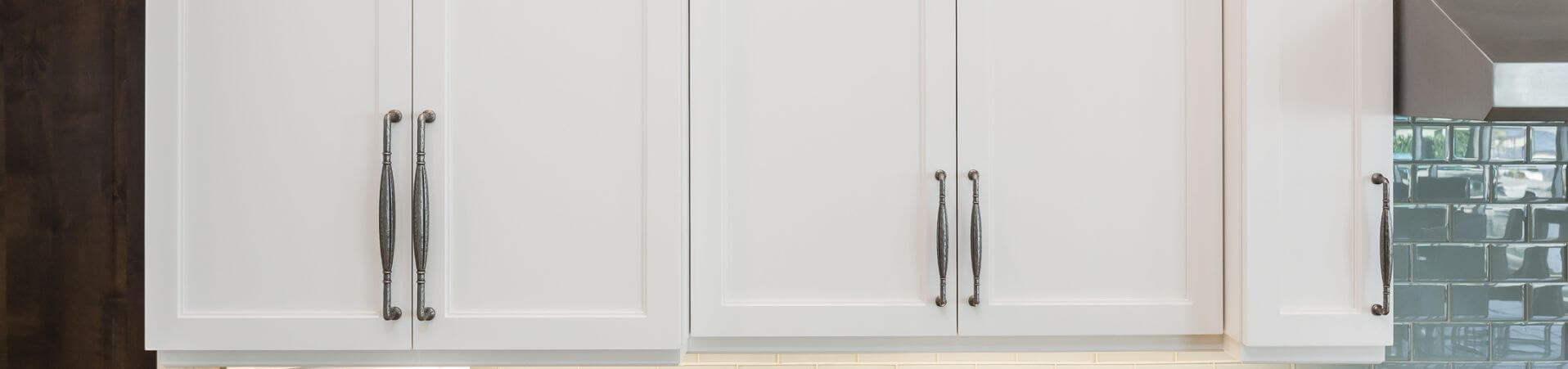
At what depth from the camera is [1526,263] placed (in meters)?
1.45

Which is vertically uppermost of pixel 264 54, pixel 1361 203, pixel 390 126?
pixel 264 54

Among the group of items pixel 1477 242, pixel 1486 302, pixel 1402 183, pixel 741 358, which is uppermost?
pixel 1402 183

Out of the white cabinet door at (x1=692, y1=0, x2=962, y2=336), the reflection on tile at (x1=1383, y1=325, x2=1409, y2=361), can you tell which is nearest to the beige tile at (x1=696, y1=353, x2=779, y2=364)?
the white cabinet door at (x1=692, y1=0, x2=962, y2=336)

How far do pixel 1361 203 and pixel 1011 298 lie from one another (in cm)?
50

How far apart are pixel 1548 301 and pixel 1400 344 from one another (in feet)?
0.86

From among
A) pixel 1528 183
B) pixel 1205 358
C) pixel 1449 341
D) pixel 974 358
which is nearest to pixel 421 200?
pixel 974 358

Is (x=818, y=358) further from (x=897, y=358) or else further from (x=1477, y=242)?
(x=1477, y=242)

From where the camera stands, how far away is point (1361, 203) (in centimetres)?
118

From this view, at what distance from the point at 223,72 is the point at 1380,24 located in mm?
1624

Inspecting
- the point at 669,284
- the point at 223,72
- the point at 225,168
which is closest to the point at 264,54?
the point at 223,72

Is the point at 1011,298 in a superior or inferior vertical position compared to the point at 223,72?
inferior
